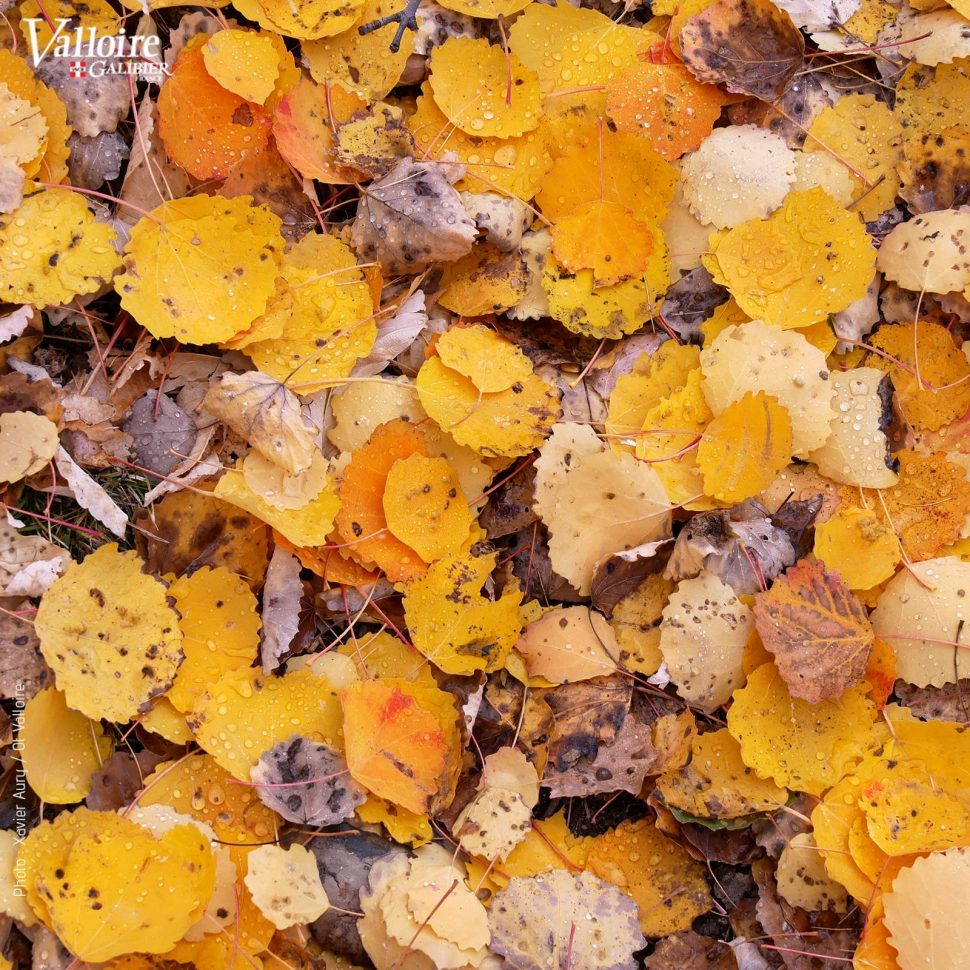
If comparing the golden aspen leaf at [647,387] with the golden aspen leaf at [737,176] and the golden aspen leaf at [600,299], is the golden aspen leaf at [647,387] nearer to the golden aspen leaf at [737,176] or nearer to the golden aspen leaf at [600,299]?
the golden aspen leaf at [600,299]

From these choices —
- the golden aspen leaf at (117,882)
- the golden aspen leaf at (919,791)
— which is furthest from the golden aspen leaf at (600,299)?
the golden aspen leaf at (117,882)

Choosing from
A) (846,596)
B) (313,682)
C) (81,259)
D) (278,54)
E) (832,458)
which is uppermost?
(278,54)

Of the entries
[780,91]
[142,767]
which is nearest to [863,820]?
[142,767]

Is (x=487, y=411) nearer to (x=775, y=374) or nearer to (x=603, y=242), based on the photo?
(x=603, y=242)

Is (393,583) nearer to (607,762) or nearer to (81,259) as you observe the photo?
(607,762)

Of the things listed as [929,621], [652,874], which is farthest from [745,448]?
[652,874]

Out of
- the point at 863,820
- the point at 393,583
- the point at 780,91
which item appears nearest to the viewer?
the point at 863,820

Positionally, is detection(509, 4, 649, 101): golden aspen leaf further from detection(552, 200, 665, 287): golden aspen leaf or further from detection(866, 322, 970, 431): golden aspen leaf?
detection(866, 322, 970, 431): golden aspen leaf
